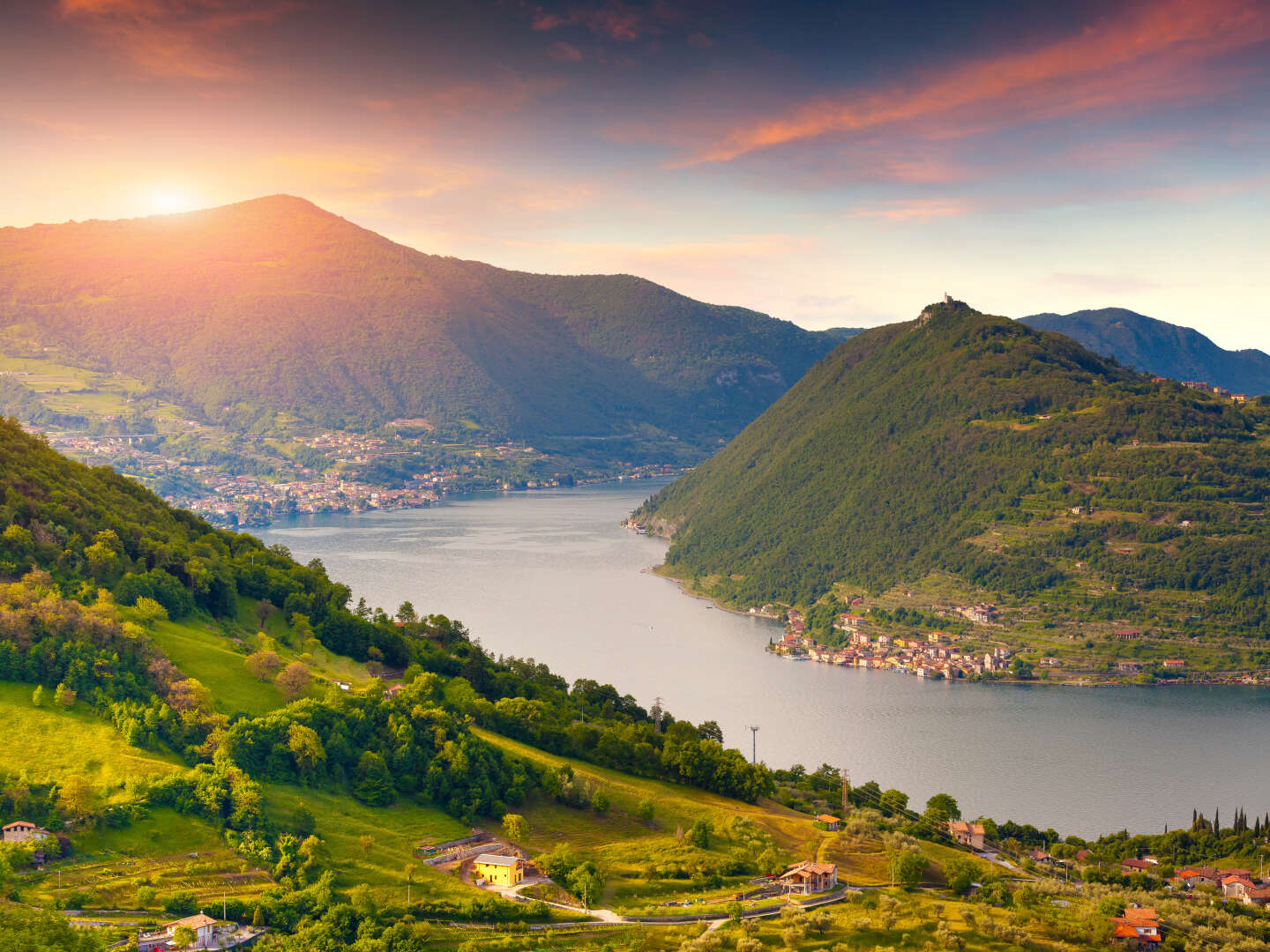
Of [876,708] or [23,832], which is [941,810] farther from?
[23,832]

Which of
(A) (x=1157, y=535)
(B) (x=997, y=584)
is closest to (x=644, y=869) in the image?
(B) (x=997, y=584)

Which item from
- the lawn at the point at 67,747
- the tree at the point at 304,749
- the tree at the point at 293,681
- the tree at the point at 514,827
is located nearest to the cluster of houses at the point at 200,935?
the lawn at the point at 67,747

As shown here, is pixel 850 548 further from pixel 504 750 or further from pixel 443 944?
pixel 443 944

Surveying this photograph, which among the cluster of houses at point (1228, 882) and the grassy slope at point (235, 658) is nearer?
the grassy slope at point (235, 658)

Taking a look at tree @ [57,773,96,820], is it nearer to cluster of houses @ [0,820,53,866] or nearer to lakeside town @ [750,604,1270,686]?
cluster of houses @ [0,820,53,866]

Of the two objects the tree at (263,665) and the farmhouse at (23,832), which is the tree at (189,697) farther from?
the farmhouse at (23,832)
